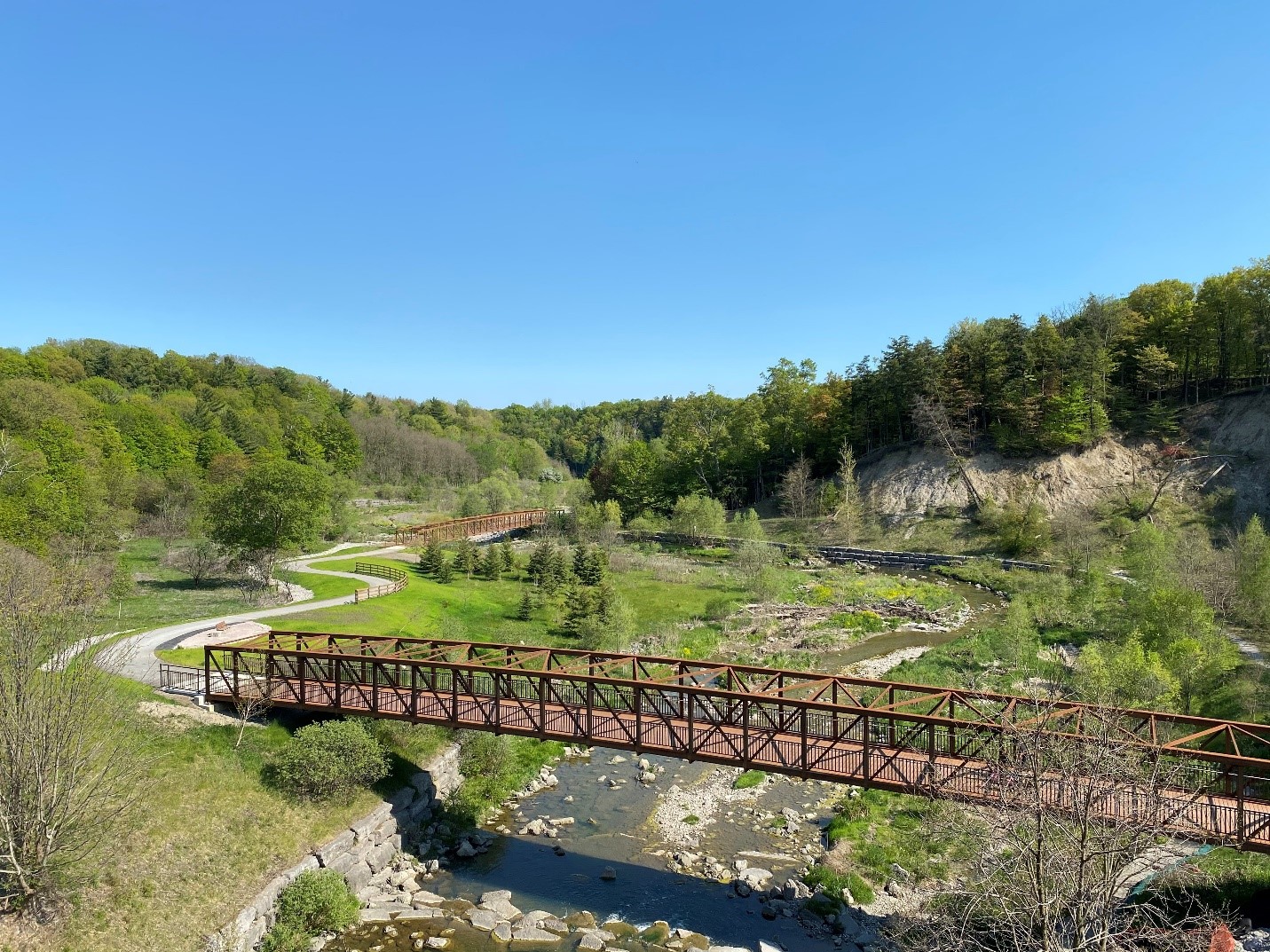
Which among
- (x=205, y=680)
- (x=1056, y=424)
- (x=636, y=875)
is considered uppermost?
(x=1056, y=424)

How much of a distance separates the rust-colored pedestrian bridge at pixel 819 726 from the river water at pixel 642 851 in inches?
136

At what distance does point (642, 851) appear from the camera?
2283cm

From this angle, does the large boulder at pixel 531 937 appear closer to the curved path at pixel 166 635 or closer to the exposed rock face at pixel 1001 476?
the curved path at pixel 166 635

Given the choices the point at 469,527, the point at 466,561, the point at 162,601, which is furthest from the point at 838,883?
the point at 469,527

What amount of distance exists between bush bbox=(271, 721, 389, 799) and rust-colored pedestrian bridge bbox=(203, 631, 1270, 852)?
1.38 metres

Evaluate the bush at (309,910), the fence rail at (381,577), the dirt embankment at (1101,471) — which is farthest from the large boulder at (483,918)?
the dirt embankment at (1101,471)

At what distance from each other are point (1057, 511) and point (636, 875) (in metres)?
62.8

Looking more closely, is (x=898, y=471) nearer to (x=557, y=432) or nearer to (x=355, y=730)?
(x=355, y=730)

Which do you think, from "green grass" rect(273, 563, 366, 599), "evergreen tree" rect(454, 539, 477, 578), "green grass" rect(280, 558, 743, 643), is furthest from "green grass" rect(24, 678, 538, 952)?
"evergreen tree" rect(454, 539, 477, 578)

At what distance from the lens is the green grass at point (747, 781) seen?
1070 inches

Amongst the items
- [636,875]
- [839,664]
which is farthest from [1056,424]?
[636,875]

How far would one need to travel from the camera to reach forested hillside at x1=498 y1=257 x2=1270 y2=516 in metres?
72.0

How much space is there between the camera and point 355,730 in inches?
899

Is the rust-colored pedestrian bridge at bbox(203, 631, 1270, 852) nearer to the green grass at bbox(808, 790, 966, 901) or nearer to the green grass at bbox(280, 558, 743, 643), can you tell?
the green grass at bbox(808, 790, 966, 901)
